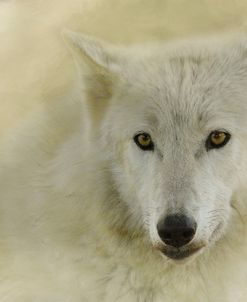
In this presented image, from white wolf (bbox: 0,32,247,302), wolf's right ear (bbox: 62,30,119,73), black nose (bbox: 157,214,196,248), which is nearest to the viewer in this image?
black nose (bbox: 157,214,196,248)

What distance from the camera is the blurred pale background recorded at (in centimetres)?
369

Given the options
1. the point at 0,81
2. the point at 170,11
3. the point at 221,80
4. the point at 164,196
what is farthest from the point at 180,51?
the point at 170,11

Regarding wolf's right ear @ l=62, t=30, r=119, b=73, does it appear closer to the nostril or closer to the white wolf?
the white wolf

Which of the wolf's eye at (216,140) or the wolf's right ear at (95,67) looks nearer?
the wolf's eye at (216,140)

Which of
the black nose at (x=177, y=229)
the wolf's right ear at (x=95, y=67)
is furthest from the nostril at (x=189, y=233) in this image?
the wolf's right ear at (x=95, y=67)

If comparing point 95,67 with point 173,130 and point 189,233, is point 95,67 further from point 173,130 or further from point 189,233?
point 189,233

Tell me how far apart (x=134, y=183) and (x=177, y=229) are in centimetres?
39

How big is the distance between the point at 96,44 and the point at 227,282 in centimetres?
116

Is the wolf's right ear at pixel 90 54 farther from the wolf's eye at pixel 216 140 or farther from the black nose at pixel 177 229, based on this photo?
the black nose at pixel 177 229

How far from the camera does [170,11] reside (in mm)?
4453

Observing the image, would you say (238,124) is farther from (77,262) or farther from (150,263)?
(77,262)

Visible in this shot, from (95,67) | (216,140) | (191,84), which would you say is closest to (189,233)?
(216,140)

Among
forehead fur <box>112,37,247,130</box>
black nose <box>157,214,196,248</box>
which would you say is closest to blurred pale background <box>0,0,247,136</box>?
forehead fur <box>112,37,247,130</box>

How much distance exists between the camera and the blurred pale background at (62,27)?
3.69 metres
